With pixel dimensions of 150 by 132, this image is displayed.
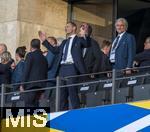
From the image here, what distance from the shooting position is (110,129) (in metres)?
11.9

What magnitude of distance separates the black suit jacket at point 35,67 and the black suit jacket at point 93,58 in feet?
3.29

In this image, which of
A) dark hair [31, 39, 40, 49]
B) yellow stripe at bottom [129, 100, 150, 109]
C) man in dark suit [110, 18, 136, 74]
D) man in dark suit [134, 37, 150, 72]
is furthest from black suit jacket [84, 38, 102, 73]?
yellow stripe at bottom [129, 100, 150, 109]

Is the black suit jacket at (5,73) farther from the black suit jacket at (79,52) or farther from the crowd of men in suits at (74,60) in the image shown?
the black suit jacket at (79,52)

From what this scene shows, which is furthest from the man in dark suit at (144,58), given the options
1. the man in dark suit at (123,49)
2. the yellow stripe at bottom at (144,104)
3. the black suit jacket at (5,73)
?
the black suit jacket at (5,73)

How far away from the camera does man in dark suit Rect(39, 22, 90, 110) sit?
12445mm

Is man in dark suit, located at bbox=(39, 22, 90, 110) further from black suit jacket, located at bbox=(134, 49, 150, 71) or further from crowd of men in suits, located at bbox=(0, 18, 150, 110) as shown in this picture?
black suit jacket, located at bbox=(134, 49, 150, 71)

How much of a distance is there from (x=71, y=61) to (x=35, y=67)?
3.16 ft

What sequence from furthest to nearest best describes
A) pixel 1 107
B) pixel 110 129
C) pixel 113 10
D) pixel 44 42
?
1. pixel 113 10
2. pixel 1 107
3. pixel 44 42
4. pixel 110 129

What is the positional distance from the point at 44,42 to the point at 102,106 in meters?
1.97

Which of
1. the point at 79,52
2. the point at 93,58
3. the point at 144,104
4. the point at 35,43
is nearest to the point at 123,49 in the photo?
the point at 93,58

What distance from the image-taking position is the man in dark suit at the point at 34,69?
43.1ft

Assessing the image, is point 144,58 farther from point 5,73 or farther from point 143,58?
point 5,73

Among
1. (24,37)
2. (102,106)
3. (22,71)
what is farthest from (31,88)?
(24,37)

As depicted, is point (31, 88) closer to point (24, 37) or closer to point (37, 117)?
point (37, 117)
